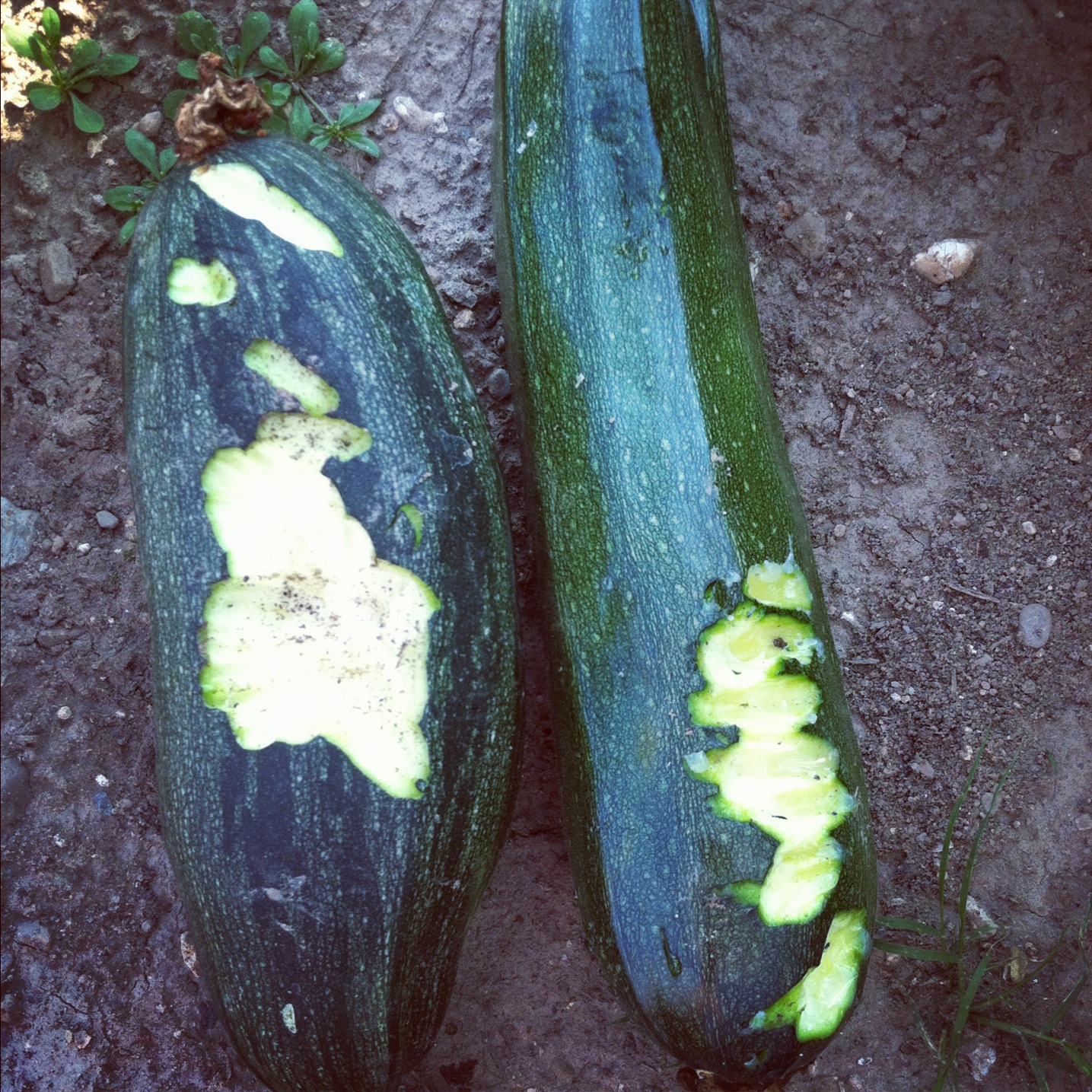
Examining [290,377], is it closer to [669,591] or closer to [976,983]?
[669,591]

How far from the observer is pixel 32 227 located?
6.14 ft

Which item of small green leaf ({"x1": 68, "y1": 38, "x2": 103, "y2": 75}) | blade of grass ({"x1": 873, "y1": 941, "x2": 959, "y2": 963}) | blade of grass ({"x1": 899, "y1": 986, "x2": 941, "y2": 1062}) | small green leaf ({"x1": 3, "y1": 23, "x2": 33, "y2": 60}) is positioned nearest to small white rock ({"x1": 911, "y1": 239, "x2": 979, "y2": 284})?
blade of grass ({"x1": 873, "y1": 941, "x2": 959, "y2": 963})

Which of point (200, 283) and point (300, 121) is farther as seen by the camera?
point (300, 121)

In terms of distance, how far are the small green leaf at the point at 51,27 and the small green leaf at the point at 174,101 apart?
21 centimetres

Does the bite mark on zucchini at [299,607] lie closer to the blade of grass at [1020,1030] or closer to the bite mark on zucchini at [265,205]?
the bite mark on zucchini at [265,205]

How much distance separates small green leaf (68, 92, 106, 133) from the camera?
1.82 meters

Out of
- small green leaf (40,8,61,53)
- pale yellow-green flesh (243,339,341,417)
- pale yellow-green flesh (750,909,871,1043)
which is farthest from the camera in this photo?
small green leaf (40,8,61,53)

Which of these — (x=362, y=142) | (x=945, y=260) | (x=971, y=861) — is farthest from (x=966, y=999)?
(x=362, y=142)

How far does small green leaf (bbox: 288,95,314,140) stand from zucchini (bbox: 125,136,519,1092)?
394 mm

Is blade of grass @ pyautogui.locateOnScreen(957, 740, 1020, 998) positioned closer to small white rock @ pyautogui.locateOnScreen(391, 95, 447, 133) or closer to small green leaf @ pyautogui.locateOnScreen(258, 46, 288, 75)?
small white rock @ pyautogui.locateOnScreen(391, 95, 447, 133)

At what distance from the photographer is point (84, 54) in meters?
1.81

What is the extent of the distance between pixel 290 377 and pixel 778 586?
863mm

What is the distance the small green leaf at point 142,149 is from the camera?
183 centimetres

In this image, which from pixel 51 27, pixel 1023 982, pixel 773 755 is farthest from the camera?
pixel 1023 982
